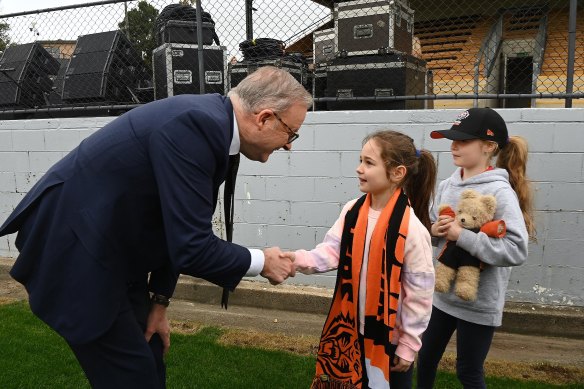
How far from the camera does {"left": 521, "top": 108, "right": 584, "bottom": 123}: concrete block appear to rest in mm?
3684

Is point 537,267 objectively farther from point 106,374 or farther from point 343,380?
point 106,374

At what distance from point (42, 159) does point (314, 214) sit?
10.1 feet

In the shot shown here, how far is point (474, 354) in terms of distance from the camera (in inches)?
89.7

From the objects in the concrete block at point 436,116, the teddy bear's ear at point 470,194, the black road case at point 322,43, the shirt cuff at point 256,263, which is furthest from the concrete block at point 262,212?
the black road case at point 322,43

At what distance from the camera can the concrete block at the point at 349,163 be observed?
4258 mm

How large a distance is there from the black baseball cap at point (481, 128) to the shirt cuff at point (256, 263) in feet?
3.74

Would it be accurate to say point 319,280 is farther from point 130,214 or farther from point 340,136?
point 130,214

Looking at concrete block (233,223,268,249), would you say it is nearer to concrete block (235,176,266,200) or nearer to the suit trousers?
concrete block (235,176,266,200)

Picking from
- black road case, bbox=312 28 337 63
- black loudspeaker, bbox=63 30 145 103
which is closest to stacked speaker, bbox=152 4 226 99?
black loudspeaker, bbox=63 30 145 103

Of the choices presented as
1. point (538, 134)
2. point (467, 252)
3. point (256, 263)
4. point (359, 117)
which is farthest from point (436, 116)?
point (256, 263)

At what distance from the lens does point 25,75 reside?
6.38m

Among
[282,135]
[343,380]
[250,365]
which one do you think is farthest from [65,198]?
[250,365]

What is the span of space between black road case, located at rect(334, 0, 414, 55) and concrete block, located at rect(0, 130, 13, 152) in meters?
3.78

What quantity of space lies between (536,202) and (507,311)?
89cm
